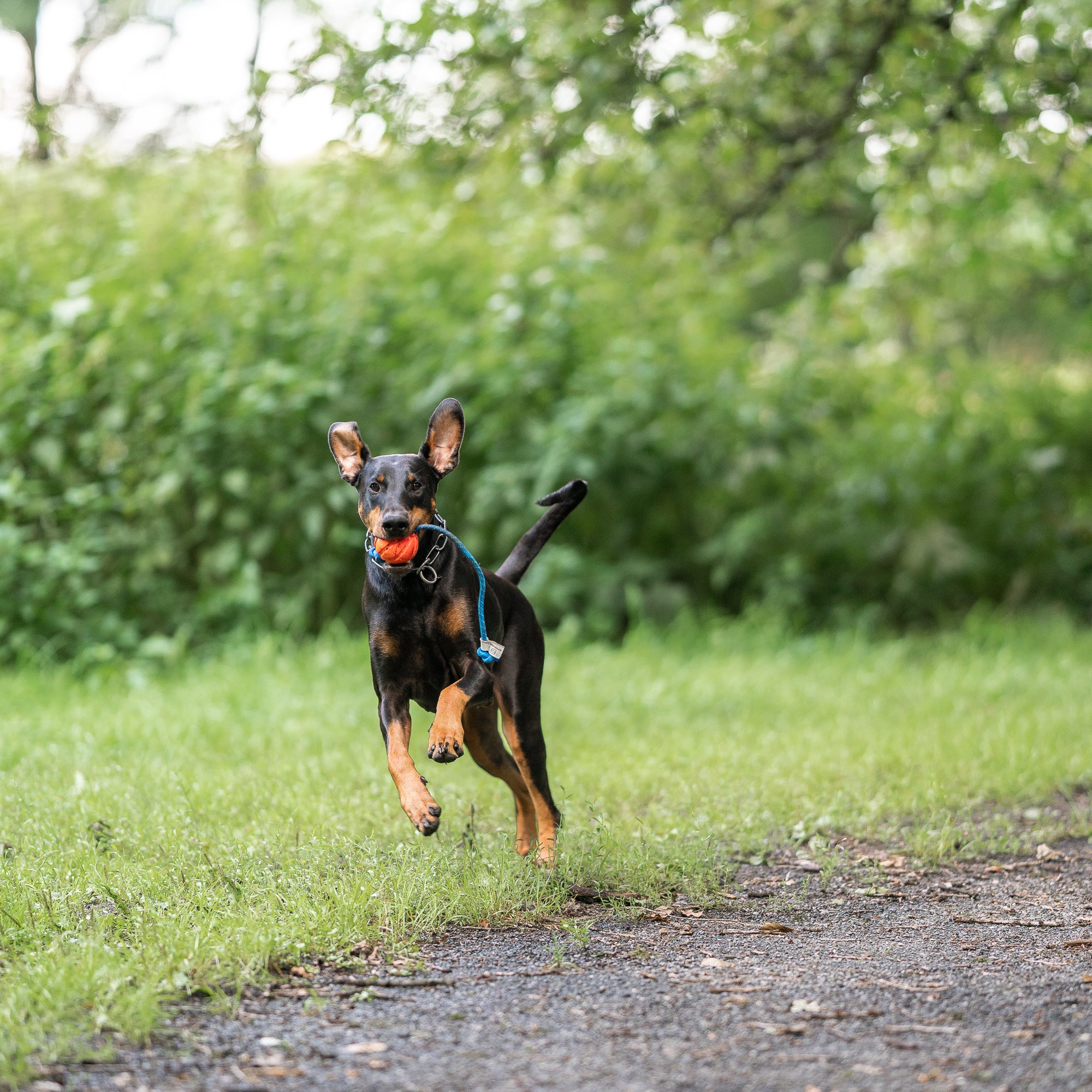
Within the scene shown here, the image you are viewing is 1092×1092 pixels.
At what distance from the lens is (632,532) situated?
9.38 metres

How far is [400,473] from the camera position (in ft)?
11.8

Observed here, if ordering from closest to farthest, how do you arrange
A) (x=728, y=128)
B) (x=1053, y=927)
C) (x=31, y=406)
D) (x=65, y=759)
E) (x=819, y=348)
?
(x=1053, y=927), (x=65, y=759), (x=31, y=406), (x=728, y=128), (x=819, y=348)

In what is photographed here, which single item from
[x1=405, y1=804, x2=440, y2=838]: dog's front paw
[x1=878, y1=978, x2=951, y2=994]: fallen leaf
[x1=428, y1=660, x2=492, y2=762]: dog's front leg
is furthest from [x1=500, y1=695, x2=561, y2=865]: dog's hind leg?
[x1=878, y1=978, x2=951, y2=994]: fallen leaf

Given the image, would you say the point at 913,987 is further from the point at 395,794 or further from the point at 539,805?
the point at 395,794

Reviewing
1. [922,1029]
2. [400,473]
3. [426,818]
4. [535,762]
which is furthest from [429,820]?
[922,1029]

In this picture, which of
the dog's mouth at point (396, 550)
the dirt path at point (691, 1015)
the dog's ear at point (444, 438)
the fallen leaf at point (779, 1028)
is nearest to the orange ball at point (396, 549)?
the dog's mouth at point (396, 550)

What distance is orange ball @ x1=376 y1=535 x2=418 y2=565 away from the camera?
11.4 ft

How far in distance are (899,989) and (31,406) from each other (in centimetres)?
649

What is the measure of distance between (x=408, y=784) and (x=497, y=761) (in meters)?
0.70

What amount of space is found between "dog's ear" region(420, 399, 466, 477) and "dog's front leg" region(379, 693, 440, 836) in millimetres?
701

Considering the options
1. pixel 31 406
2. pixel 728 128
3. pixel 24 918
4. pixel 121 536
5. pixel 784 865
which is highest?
pixel 728 128

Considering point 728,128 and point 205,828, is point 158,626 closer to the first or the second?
point 205,828

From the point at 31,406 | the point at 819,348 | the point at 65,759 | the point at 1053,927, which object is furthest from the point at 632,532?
the point at 1053,927

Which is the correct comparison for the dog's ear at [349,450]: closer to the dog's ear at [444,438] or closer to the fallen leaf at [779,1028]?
the dog's ear at [444,438]
